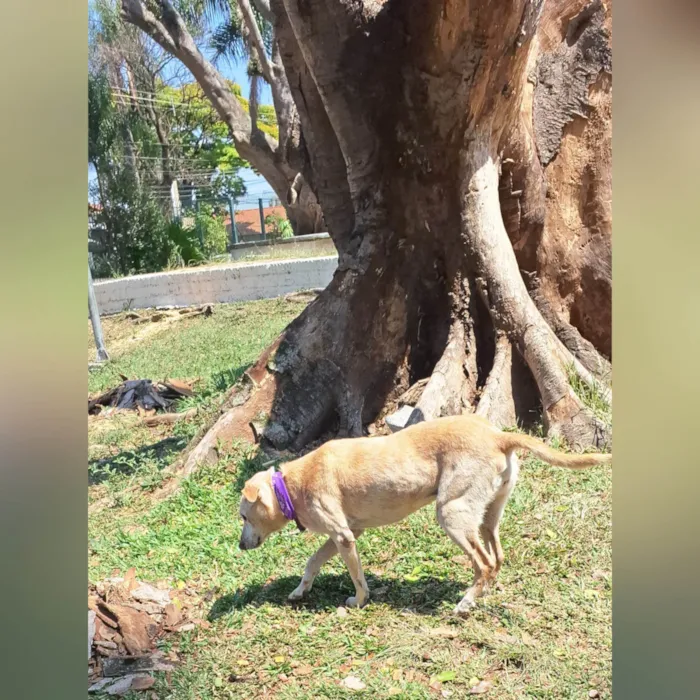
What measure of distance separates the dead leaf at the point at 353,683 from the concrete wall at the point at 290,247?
14.2 m

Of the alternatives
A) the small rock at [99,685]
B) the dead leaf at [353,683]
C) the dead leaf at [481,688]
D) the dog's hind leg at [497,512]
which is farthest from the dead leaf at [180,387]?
the dead leaf at [481,688]

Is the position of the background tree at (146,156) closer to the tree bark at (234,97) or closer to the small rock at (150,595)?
the tree bark at (234,97)

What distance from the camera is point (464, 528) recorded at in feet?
12.1

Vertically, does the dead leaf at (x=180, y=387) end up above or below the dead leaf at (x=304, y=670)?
above

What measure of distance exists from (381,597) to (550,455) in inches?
47.9

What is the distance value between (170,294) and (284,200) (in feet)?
11.8

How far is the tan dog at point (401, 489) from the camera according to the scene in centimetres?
370

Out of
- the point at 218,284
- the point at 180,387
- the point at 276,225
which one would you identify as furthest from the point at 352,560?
the point at 276,225

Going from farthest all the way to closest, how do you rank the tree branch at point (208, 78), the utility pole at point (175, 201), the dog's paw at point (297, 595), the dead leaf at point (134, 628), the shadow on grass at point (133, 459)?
the utility pole at point (175, 201), the tree branch at point (208, 78), the shadow on grass at point (133, 459), the dog's paw at point (297, 595), the dead leaf at point (134, 628)

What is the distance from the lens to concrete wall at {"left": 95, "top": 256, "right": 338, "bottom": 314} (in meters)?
15.8

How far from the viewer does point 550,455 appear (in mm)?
3516

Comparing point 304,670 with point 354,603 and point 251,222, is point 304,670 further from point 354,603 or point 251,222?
point 251,222

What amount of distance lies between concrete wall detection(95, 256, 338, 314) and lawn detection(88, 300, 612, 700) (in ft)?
33.1
